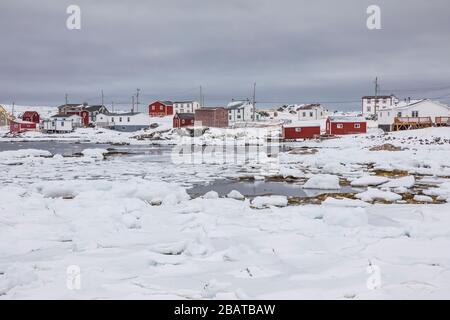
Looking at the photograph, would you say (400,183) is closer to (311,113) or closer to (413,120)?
(413,120)

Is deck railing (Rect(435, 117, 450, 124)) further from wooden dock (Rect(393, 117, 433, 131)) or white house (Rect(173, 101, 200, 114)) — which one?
white house (Rect(173, 101, 200, 114))

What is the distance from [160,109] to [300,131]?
A: 170ft

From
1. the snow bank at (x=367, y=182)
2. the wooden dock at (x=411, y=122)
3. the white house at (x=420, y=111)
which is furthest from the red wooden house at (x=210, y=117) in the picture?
the snow bank at (x=367, y=182)

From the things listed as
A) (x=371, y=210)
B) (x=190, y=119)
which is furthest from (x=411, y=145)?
(x=190, y=119)

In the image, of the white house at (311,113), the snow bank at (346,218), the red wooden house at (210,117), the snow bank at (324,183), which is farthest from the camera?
the white house at (311,113)

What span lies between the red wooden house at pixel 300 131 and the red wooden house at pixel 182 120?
29236 millimetres

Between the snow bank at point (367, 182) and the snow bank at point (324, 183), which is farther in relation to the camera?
the snow bank at point (367, 182)

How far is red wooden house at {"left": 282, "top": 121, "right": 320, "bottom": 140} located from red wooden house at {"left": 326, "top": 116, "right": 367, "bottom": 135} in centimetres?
302

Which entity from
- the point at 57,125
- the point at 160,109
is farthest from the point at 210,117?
the point at 57,125

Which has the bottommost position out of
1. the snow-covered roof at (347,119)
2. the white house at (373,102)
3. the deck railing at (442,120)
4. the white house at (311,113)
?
the deck railing at (442,120)

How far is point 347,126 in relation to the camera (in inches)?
2307

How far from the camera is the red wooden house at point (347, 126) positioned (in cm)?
5803

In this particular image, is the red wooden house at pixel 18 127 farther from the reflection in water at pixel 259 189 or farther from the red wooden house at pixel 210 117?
the reflection in water at pixel 259 189
